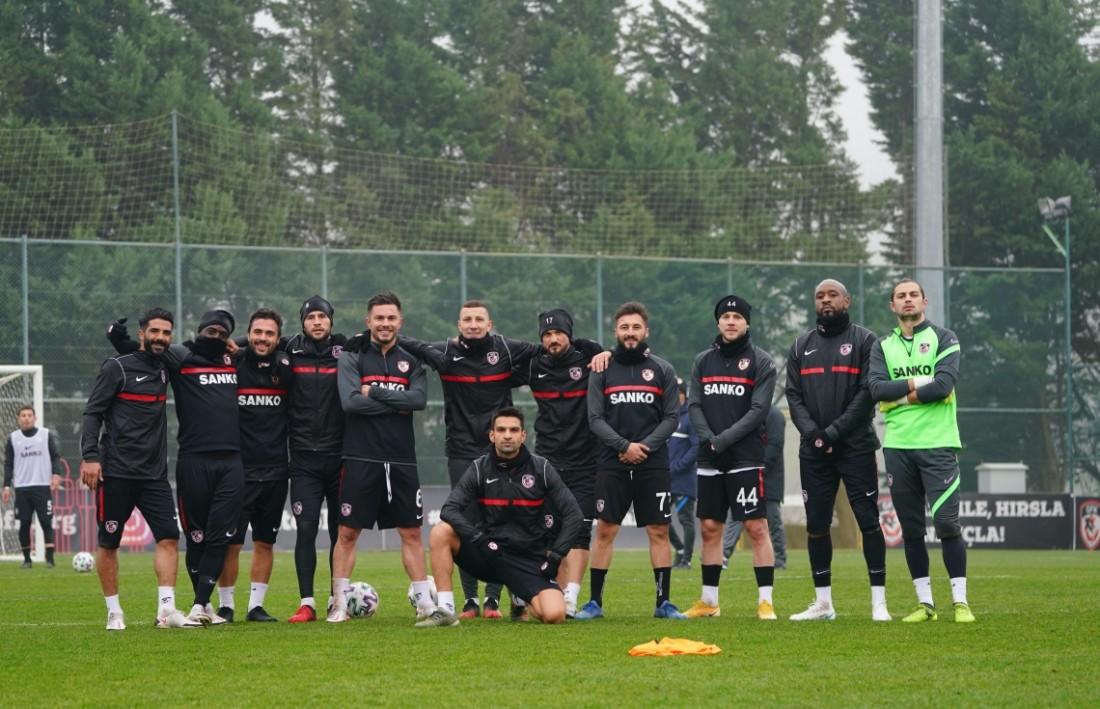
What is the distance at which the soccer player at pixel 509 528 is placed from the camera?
1095 centimetres

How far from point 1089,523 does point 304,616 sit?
19.2 m

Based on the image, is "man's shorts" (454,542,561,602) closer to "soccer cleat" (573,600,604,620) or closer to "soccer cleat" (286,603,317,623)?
"soccer cleat" (573,600,604,620)

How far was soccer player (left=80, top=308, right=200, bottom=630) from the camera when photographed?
11.0m

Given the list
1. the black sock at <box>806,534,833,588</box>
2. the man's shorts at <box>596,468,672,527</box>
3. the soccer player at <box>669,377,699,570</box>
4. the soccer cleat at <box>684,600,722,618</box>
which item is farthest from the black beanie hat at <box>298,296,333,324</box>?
the soccer player at <box>669,377,699,570</box>

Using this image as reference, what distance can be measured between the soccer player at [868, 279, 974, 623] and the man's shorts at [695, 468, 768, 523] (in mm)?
911

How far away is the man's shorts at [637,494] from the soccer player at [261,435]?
2294mm

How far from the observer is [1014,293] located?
101 feet

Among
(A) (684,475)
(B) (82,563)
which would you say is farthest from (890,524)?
(B) (82,563)

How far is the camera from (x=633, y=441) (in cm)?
1157

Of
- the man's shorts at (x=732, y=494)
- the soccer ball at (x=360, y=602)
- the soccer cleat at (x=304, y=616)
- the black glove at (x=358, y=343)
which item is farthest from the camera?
the soccer ball at (x=360, y=602)

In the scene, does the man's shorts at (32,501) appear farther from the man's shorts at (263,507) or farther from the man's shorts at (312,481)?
the man's shorts at (312,481)

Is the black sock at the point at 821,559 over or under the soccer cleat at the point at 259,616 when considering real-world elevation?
over

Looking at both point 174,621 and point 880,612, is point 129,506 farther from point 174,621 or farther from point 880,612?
point 880,612

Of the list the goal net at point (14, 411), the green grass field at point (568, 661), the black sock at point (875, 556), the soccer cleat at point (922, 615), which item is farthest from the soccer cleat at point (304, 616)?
the goal net at point (14, 411)
